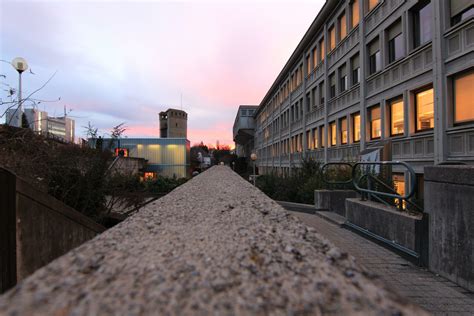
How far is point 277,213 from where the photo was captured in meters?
2.55

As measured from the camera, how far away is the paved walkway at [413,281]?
342 centimetres

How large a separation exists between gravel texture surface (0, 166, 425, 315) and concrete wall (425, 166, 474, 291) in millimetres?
3063

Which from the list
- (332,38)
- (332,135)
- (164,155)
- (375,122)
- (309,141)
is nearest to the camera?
(375,122)

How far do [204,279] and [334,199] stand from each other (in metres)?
8.78

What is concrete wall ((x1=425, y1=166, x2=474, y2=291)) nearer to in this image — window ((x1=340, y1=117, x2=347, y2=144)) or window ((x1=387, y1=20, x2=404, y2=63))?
window ((x1=387, y1=20, x2=404, y2=63))

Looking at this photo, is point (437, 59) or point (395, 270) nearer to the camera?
point (395, 270)

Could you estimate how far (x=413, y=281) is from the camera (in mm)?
4105

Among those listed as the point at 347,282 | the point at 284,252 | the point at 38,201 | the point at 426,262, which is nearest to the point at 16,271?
the point at 38,201

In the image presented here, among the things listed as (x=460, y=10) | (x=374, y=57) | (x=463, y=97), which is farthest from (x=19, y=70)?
(x=374, y=57)

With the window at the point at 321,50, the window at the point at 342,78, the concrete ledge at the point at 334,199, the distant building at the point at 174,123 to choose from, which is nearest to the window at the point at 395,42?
the window at the point at 342,78

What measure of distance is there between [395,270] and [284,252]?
151 inches

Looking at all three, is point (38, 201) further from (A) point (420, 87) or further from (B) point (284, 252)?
(A) point (420, 87)

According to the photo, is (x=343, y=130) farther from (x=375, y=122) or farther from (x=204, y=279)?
(x=204, y=279)

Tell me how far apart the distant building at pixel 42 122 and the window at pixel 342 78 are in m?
18.5
